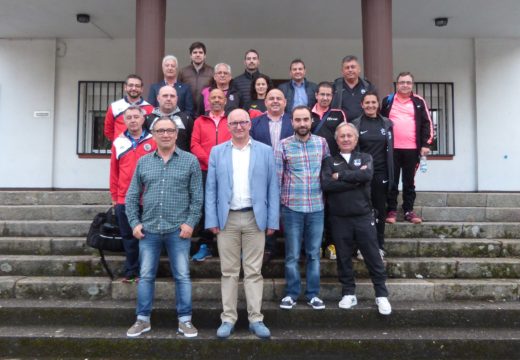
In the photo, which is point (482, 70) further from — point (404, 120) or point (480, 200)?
point (404, 120)

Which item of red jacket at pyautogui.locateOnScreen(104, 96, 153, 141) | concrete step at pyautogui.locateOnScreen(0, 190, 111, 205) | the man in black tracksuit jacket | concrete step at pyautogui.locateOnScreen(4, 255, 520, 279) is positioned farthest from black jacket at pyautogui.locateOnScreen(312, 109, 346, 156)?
concrete step at pyautogui.locateOnScreen(0, 190, 111, 205)

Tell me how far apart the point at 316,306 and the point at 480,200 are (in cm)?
309

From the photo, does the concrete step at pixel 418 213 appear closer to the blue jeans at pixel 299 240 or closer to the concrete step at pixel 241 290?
the concrete step at pixel 241 290

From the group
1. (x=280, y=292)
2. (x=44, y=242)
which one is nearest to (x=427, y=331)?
(x=280, y=292)

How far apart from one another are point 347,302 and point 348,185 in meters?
1.04

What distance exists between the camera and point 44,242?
15.5 feet

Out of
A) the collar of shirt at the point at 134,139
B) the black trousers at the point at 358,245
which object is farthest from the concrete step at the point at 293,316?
the collar of shirt at the point at 134,139

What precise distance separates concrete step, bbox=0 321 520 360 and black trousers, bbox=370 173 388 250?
3.56 ft

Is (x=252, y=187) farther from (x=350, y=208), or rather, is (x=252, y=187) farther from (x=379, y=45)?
(x=379, y=45)

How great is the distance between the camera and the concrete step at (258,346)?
345cm

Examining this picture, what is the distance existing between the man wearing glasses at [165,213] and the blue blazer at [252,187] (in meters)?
0.14

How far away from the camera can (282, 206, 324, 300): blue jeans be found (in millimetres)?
3721

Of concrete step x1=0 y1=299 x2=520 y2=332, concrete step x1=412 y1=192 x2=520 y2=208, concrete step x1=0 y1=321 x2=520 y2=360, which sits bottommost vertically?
concrete step x1=0 y1=321 x2=520 y2=360

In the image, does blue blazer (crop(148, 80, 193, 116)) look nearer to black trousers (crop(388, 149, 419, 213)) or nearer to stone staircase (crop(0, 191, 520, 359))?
stone staircase (crop(0, 191, 520, 359))
